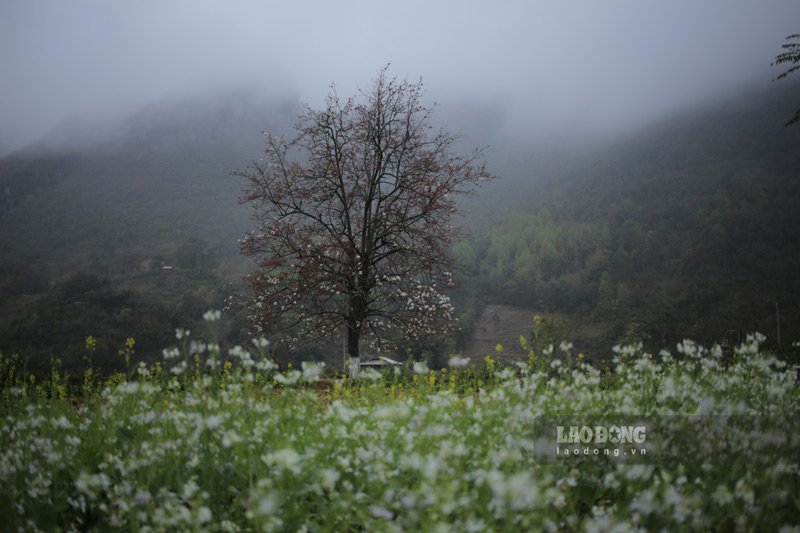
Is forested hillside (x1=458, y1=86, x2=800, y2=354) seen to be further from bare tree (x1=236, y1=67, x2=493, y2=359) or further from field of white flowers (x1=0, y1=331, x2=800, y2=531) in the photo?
field of white flowers (x1=0, y1=331, x2=800, y2=531)

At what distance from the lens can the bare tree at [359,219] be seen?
50.5 feet

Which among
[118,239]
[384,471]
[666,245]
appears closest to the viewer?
A: [384,471]

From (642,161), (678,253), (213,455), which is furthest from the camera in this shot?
(642,161)

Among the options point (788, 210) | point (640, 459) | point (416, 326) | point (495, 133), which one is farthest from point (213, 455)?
point (495, 133)

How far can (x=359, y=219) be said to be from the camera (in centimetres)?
1730

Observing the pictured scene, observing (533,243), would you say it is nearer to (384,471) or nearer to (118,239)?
(118,239)

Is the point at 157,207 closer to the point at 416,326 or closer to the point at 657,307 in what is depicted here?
the point at 657,307

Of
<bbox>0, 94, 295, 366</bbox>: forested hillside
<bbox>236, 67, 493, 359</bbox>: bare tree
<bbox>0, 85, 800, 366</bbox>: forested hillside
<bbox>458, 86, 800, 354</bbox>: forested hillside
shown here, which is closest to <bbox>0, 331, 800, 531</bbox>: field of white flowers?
<bbox>236, 67, 493, 359</bbox>: bare tree

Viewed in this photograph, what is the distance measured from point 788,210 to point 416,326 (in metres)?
112

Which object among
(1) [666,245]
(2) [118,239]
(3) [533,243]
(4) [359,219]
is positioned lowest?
(1) [666,245]

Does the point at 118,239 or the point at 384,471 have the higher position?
the point at 118,239

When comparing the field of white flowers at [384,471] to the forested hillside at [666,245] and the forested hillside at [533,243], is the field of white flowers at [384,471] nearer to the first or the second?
the forested hillside at [533,243]

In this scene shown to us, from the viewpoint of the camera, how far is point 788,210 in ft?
322

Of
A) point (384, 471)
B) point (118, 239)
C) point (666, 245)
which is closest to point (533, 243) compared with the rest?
point (666, 245)
